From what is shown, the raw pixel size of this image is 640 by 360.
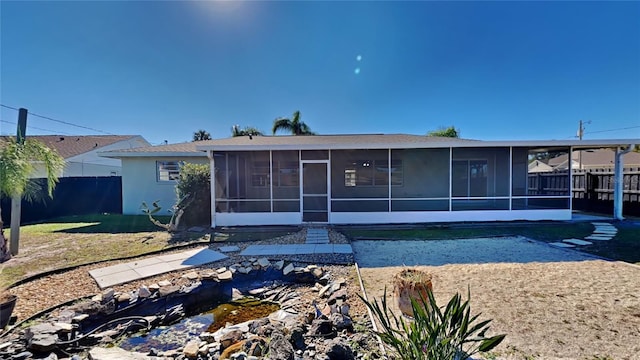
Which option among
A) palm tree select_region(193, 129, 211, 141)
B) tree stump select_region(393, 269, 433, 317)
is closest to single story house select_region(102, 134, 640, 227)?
tree stump select_region(393, 269, 433, 317)

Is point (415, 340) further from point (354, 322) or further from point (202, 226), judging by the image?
point (202, 226)

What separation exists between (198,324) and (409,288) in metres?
2.99

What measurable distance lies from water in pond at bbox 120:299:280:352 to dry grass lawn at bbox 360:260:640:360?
5.88 feet

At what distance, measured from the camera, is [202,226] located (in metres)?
9.42

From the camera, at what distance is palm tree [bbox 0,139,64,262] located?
5445mm

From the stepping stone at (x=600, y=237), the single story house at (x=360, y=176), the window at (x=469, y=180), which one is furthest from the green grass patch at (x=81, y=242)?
the stepping stone at (x=600, y=237)

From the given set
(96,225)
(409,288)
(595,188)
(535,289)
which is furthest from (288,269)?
(595,188)

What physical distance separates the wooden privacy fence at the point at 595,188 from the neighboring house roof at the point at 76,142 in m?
26.6

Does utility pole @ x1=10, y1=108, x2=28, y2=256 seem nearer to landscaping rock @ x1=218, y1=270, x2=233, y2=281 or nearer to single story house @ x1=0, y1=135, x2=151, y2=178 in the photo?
landscaping rock @ x1=218, y1=270, x2=233, y2=281

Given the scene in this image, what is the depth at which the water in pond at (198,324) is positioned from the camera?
3.38 m

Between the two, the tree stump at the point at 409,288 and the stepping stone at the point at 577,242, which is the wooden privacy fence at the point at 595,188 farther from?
the tree stump at the point at 409,288

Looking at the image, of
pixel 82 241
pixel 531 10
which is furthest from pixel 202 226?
pixel 531 10

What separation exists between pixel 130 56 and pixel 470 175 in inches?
582

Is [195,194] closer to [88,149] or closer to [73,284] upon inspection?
[73,284]
